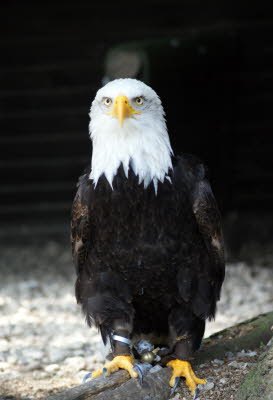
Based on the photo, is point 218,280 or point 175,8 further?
point 175,8

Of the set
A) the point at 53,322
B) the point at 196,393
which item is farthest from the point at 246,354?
the point at 53,322

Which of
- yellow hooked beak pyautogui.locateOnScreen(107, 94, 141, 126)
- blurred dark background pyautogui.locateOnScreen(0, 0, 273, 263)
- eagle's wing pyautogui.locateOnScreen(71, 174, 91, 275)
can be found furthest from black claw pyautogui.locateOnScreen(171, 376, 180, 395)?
blurred dark background pyautogui.locateOnScreen(0, 0, 273, 263)

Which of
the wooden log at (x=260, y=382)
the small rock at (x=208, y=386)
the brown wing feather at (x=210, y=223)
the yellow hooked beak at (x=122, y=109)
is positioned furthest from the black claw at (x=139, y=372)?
the yellow hooked beak at (x=122, y=109)

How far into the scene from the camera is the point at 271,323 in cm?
390

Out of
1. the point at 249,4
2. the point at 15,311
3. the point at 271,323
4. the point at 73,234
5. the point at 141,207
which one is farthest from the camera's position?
the point at 249,4

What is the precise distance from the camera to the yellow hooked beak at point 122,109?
3.22 meters

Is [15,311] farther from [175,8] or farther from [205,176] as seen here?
[175,8]

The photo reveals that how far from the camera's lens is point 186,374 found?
3.46 m

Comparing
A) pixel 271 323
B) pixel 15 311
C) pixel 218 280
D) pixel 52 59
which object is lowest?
pixel 15 311

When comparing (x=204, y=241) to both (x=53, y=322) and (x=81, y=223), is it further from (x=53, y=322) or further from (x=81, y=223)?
(x=53, y=322)

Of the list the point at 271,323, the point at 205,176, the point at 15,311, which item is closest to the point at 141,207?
the point at 205,176

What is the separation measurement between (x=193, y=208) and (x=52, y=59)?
461 cm

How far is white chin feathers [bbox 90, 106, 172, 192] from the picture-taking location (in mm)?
3336

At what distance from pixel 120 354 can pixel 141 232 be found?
2.19 ft
